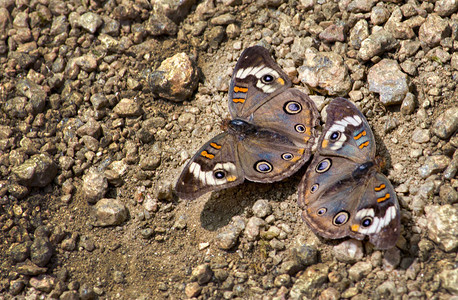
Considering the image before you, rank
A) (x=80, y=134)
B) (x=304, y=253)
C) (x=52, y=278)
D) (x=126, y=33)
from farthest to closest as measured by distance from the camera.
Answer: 1. (x=126, y=33)
2. (x=80, y=134)
3. (x=52, y=278)
4. (x=304, y=253)

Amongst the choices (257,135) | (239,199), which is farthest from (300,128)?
(239,199)

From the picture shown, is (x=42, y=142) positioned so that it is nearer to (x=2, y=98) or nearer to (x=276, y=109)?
(x=2, y=98)

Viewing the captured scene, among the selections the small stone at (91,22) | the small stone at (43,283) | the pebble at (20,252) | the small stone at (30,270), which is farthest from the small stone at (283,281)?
the small stone at (91,22)

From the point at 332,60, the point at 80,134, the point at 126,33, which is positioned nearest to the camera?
the point at 332,60

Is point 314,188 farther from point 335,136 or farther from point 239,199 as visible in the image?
point 239,199

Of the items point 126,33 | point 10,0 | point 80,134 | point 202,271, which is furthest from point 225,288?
point 10,0

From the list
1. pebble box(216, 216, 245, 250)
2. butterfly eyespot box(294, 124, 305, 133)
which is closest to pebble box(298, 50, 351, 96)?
butterfly eyespot box(294, 124, 305, 133)

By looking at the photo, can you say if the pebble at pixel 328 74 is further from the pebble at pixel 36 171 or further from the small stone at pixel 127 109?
the pebble at pixel 36 171
